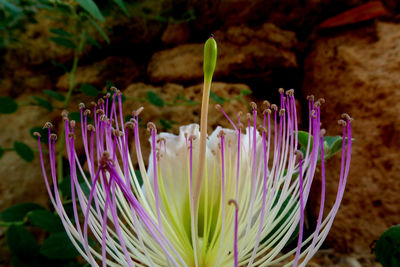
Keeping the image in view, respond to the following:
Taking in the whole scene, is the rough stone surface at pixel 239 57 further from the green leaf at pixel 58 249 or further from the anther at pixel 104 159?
the anther at pixel 104 159

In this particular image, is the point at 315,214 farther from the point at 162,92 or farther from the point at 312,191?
the point at 162,92

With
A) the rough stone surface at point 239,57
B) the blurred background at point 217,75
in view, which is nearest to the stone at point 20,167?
the blurred background at point 217,75

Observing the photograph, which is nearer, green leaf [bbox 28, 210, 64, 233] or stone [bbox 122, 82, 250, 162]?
green leaf [bbox 28, 210, 64, 233]

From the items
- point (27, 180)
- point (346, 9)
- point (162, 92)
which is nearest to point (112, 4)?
point (162, 92)

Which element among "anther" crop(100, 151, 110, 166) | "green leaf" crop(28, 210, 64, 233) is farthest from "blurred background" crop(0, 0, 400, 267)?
"anther" crop(100, 151, 110, 166)

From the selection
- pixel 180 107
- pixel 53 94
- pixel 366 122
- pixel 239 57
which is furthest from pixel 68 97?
pixel 366 122

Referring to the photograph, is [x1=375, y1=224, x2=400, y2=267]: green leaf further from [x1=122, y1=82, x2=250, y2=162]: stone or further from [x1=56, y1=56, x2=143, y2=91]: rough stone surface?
[x1=56, y1=56, x2=143, y2=91]: rough stone surface
